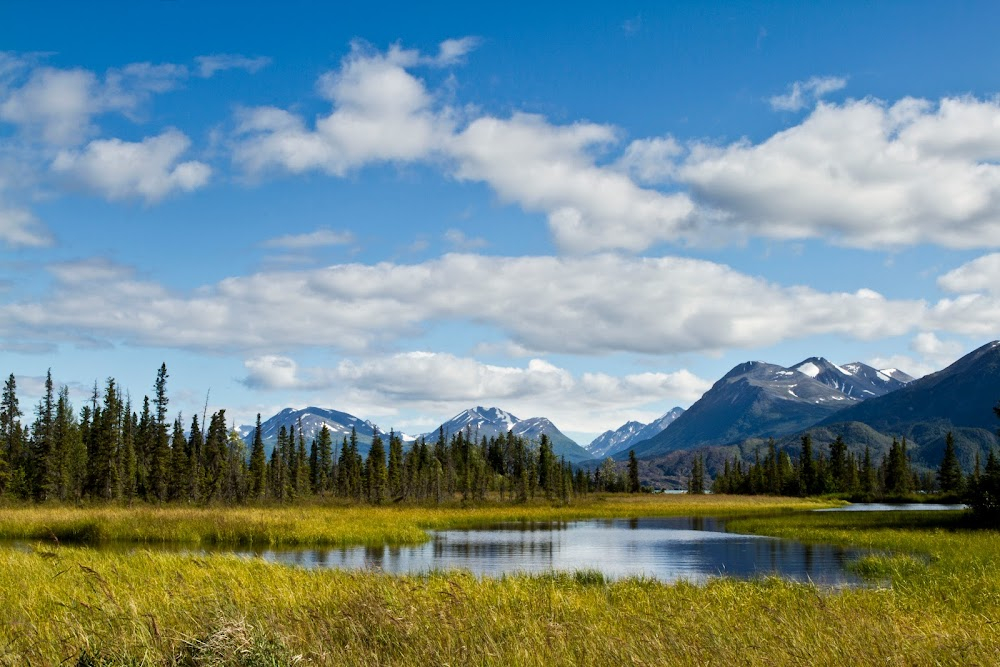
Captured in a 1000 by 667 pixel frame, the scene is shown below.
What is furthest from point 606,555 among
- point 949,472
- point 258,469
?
point 949,472

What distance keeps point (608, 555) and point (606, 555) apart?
0.39ft

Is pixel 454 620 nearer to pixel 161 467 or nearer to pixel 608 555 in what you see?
pixel 608 555

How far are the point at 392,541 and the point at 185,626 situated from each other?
3839 cm

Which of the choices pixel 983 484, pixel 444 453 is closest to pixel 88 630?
pixel 983 484

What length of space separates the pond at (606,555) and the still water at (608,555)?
1.7 inches

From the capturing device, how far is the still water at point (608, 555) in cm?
3275

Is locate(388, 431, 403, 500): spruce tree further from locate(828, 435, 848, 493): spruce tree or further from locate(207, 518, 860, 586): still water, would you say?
locate(828, 435, 848, 493): spruce tree

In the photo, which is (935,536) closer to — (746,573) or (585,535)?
(746,573)

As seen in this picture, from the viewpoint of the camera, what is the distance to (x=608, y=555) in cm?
4278

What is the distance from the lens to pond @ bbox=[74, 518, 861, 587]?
32594 mm

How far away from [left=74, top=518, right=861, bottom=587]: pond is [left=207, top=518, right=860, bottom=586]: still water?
44 millimetres

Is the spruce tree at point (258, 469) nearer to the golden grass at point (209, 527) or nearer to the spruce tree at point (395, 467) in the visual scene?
the spruce tree at point (395, 467)

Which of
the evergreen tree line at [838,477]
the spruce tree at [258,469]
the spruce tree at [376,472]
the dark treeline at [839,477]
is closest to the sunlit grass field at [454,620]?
the spruce tree at [376,472]

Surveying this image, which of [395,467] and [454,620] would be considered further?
[395,467]
